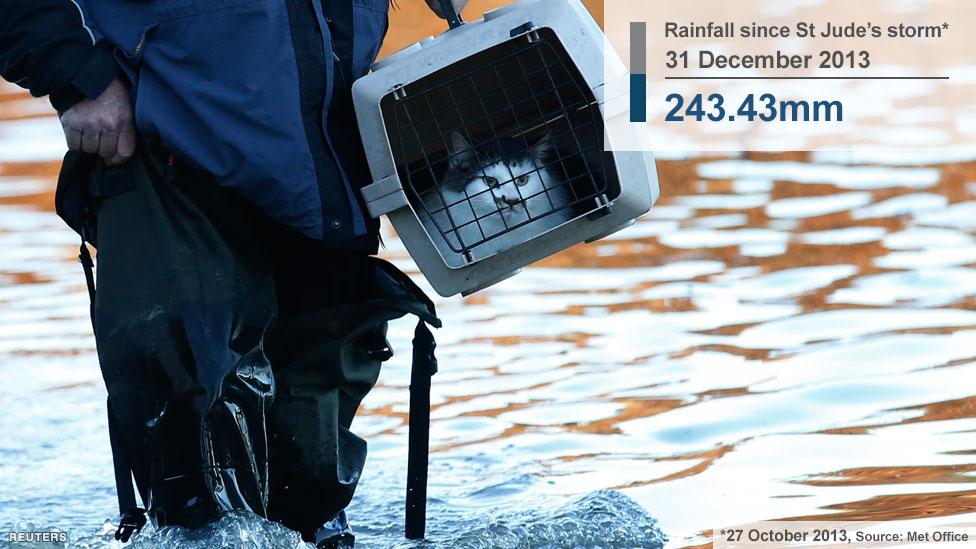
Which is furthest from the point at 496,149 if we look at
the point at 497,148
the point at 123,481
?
the point at 123,481

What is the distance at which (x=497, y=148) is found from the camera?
3.01 meters

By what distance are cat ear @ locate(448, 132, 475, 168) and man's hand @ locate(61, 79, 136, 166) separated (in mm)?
587

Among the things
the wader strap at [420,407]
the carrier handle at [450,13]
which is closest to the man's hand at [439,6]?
the carrier handle at [450,13]

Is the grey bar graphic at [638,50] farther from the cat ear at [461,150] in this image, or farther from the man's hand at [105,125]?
the man's hand at [105,125]

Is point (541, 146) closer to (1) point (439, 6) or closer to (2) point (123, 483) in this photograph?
(1) point (439, 6)

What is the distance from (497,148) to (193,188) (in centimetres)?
57

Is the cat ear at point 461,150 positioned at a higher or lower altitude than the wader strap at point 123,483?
higher

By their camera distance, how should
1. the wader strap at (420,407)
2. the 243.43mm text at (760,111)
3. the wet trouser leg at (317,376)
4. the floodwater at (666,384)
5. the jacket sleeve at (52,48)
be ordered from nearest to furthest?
the jacket sleeve at (52,48) → the wet trouser leg at (317,376) → the wader strap at (420,407) → the floodwater at (666,384) → the 243.43mm text at (760,111)

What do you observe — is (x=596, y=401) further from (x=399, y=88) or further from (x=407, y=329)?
(x=399, y=88)

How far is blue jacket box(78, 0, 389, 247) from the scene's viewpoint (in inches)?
110

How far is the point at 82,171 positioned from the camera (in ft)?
9.51

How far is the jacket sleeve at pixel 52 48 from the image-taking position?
2.72 metres

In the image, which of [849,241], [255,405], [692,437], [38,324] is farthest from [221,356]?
[849,241]

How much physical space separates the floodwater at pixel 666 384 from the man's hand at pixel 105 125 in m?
0.70
